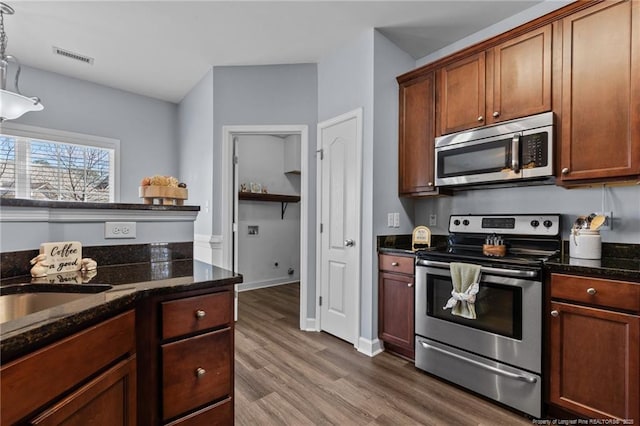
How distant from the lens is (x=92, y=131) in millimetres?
4004

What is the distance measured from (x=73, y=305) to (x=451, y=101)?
274 centimetres

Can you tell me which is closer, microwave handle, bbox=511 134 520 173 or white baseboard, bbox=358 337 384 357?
microwave handle, bbox=511 134 520 173

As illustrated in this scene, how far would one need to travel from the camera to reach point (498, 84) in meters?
2.30

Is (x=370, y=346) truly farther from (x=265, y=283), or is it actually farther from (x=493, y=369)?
(x=265, y=283)

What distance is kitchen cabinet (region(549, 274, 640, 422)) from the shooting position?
1532 millimetres

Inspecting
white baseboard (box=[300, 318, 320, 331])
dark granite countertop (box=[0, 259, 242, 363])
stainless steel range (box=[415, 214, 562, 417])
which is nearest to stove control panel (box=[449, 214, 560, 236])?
stainless steel range (box=[415, 214, 562, 417])

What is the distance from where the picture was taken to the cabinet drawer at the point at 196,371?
1.26m

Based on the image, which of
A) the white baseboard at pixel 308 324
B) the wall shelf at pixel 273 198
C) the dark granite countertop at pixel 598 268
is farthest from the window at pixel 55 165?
the dark granite countertop at pixel 598 268

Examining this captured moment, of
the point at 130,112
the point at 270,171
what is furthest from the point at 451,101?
the point at 130,112

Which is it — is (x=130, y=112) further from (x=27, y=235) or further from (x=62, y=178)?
(x=27, y=235)

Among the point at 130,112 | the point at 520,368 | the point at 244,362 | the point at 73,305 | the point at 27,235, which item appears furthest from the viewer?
the point at 130,112

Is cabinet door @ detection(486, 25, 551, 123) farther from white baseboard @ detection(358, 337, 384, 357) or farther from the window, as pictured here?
the window

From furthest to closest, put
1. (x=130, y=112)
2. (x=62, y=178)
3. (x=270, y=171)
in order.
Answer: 1. (x=270, y=171)
2. (x=130, y=112)
3. (x=62, y=178)

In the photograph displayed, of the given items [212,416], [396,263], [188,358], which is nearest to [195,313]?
[188,358]
